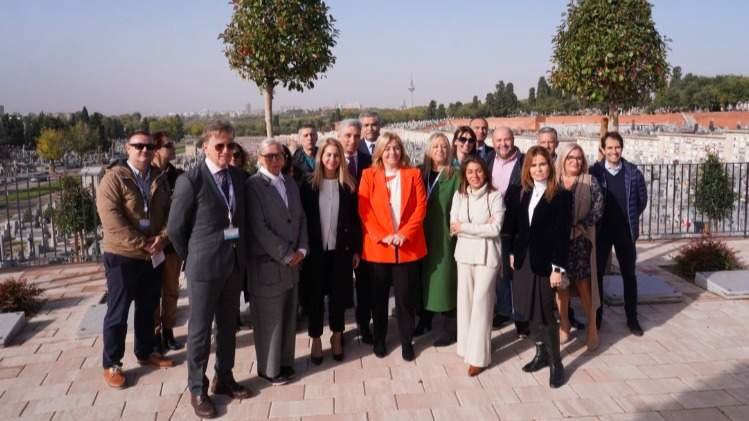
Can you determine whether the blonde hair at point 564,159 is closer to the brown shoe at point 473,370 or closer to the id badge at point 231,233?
the brown shoe at point 473,370

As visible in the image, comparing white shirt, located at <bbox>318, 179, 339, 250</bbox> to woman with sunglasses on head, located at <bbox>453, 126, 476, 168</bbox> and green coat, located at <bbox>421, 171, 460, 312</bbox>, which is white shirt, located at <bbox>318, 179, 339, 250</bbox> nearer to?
green coat, located at <bbox>421, 171, 460, 312</bbox>

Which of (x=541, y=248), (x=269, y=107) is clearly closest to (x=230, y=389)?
(x=541, y=248)

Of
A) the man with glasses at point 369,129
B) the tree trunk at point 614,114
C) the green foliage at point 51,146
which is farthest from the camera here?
the green foliage at point 51,146

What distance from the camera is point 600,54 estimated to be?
6.49 m

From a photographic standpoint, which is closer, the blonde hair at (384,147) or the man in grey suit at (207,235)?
the man in grey suit at (207,235)

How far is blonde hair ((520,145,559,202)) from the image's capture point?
379 centimetres

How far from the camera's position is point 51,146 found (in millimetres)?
53000

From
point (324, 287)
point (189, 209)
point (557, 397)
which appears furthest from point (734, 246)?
point (189, 209)

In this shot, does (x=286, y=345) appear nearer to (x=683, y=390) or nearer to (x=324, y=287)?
(x=324, y=287)

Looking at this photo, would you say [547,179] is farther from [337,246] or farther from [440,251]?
[337,246]

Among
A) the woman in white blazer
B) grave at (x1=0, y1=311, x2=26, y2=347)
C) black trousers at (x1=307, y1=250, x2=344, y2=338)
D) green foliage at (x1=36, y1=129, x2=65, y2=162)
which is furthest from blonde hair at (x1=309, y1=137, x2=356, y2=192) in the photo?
green foliage at (x1=36, y1=129, x2=65, y2=162)

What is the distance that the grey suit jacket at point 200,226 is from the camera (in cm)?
338

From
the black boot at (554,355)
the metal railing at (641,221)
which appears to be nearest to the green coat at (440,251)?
the black boot at (554,355)

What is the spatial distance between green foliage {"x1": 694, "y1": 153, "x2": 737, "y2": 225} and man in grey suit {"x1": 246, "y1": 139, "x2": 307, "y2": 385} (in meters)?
10.7
